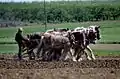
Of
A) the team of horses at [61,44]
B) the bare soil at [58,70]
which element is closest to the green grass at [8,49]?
the team of horses at [61,44]

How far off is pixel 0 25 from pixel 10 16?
20.2 meters

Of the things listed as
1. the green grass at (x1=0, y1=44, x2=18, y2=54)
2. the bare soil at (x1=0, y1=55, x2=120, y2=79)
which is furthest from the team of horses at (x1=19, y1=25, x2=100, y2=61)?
the green grass at (x1=0, y1=44, x2=18, y2=54)

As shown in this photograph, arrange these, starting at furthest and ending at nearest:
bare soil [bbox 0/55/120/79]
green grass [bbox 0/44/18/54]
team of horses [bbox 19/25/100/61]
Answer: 1. green grass [bbox 0/44/18/54]
2. team of horses [bbox 19/25/100/61]
3. bare soil [bbox 0/55/120/79]

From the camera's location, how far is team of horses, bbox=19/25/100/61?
2192cm

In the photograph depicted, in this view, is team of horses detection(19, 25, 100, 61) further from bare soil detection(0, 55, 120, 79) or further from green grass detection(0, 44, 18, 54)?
green grass detection(0, 44, 18, 54)

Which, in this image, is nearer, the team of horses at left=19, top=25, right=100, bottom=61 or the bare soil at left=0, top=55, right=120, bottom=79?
the bare soil at left=0, top=55, right=120, bottom=79

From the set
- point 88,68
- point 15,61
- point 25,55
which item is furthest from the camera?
point 25,55

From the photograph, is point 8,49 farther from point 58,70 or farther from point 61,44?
point 58,70

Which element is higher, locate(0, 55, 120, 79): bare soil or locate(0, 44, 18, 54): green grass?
locate(0, 55, 120, 79): bare soil

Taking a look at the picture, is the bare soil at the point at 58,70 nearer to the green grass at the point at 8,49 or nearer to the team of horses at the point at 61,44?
the team of horses at the point at 61,44

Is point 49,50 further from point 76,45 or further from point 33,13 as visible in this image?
point 33,13

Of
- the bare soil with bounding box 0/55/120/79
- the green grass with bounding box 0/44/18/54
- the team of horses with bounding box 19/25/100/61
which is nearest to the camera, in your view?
the bare soil with bounding box 0/55/120/79

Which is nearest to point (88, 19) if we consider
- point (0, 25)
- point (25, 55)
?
point (0, 25)

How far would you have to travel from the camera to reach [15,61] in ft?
72.3
